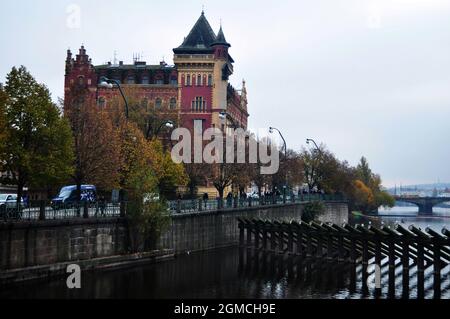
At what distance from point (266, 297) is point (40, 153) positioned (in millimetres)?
17824

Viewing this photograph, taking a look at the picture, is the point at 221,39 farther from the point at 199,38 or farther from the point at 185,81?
the point at 185,81

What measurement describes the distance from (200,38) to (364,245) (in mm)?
57816

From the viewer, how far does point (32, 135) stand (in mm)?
40281

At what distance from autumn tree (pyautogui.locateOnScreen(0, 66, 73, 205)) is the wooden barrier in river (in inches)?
818

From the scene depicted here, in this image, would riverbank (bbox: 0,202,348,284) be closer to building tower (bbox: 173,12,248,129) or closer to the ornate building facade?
building tower (bbox: 173,12,248,129)

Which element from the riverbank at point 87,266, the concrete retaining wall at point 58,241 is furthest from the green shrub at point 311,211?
the concrete retaining wall at point 58,241

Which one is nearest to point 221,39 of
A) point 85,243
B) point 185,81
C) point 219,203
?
point 185,81

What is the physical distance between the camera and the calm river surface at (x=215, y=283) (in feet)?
105

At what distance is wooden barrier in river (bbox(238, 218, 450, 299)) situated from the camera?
1548 inches

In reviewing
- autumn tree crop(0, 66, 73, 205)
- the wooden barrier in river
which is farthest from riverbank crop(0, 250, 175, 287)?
the wooden barrier in river
